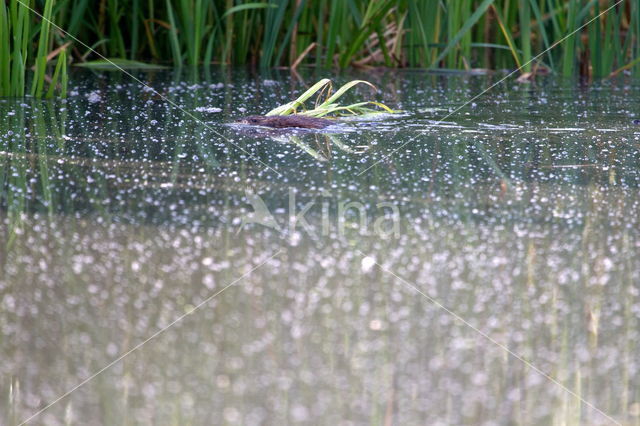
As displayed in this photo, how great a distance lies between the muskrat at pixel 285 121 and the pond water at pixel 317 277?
0.32 ft

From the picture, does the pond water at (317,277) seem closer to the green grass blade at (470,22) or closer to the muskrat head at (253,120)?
the muskrat head at (253,120)

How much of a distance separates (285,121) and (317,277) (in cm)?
105

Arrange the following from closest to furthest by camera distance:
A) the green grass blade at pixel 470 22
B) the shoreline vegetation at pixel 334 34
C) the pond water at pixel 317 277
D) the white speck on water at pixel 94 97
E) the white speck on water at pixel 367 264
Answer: the pond water at pixel 317 277 → the white speck on water at pixel 367 264 → the white speck on water at pixel 94 97 → the green grass blade at pixel 470 22 → the shoreline vegetation at pixel 334 34

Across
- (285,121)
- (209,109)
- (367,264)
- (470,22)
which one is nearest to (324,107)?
(285,121)

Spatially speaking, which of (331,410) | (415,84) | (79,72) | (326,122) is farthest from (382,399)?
(79,72)

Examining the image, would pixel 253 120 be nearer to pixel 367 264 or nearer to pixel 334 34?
pixel 367 264

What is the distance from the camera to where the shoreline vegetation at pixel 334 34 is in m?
3.20

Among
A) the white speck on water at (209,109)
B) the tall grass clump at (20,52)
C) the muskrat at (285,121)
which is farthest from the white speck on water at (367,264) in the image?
the tall grass clump at (20,52)

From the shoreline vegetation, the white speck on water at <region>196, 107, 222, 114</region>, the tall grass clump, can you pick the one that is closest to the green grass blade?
the shoreline vegetation

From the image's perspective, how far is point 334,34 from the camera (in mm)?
3391

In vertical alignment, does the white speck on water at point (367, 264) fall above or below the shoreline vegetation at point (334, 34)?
below

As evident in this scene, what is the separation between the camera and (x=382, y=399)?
83 cm

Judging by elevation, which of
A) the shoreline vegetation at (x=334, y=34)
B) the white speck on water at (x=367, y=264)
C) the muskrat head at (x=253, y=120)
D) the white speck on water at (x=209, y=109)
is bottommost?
the white speck on water at (x=367, y=264)

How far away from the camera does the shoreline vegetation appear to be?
3199mm
